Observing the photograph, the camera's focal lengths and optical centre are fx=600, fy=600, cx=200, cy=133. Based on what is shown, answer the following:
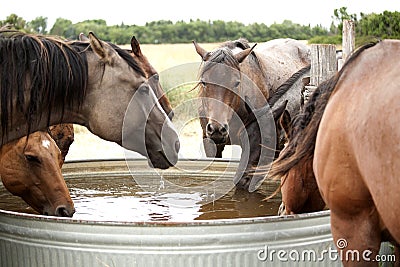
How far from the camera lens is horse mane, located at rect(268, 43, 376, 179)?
8.32 ft

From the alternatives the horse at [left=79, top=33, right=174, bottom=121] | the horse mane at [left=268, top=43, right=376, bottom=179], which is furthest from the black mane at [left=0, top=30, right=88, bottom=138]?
the horse mane at [left=268, top=43, right=376, bottom=179]

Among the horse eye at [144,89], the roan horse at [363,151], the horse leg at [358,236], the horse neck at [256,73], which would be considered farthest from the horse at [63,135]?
the horse leg at [358,236]

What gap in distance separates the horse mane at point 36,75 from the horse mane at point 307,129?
3.49 feet

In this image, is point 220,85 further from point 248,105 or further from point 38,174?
point 38,174

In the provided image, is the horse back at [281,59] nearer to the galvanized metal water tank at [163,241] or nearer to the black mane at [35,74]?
the galvanized metal water tank at [163,241]

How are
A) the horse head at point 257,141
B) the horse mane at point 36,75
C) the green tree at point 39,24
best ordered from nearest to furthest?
the horse mane at point 36,75, the horse head at point 257,141, the green tree at point 39,24

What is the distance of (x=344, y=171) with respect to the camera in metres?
2.25

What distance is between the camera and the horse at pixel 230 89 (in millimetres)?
4883

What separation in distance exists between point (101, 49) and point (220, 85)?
216 cm

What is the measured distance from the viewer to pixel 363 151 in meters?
2.10

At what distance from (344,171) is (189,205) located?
2.35 metres

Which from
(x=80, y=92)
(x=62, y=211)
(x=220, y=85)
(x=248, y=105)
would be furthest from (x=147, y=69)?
(x=248, y=105)

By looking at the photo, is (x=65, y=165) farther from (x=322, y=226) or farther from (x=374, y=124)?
(x=374, y=124)

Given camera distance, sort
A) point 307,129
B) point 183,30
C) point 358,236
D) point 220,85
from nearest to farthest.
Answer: point 358,236 < point 307,129 < point 220,85 < point 183,30
